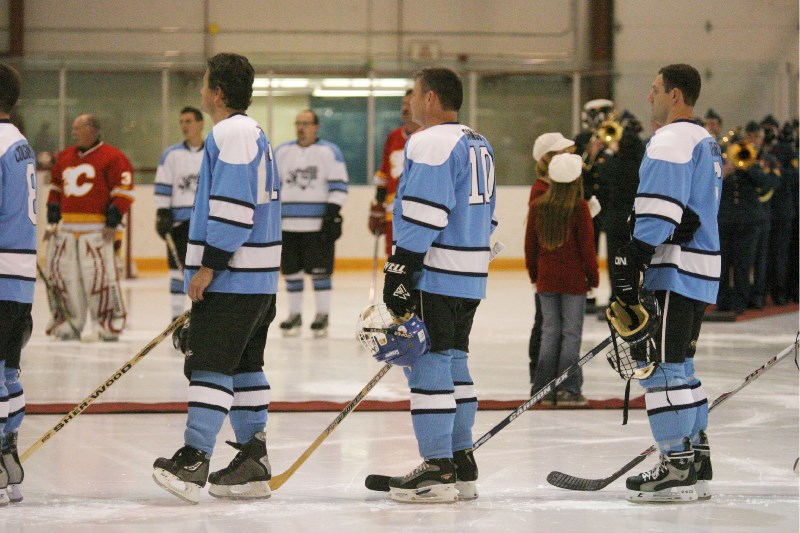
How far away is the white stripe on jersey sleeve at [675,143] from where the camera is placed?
4.07m

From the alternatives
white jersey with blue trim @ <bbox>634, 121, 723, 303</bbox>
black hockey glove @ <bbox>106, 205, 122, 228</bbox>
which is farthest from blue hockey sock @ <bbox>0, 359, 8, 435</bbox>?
black hockey glove @ <bbox>106, 205, 122, 228</bbox>

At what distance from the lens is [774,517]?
4.01 m

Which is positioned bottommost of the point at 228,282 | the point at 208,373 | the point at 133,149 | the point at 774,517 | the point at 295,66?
the point at 774,517

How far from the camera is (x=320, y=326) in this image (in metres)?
8.96

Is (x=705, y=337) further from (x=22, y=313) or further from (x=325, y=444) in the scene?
(x=22, y=313)

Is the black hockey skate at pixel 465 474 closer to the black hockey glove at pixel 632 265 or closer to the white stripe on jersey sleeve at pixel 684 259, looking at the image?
the black hockey glove at pixel 632 265

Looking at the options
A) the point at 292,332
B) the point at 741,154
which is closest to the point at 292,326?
the point at 292,332

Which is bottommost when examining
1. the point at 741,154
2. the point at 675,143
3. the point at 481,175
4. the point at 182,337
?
the point at 182,337

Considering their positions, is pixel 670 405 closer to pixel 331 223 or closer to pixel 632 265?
pixel 632 265

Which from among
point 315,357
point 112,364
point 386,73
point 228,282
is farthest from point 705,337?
point 386,73

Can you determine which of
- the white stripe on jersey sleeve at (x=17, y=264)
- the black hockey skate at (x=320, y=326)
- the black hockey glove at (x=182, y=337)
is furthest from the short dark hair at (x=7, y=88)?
the black hockey skate at (x=320, y=326)

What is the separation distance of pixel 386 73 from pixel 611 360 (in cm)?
1166

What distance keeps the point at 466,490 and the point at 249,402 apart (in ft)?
2.47

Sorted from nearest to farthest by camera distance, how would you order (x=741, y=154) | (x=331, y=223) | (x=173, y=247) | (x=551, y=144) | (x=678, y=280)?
(x=678, y=280) < (x=551, y=144) < (x=173, y=247) < (x=331, y=223) < (x=741, y=154)
